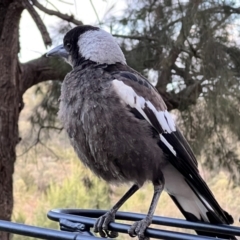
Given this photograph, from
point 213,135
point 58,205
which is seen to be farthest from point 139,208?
point 213,135

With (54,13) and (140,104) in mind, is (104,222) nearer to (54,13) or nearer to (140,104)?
(140,104)

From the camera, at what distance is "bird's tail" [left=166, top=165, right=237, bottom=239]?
109cm

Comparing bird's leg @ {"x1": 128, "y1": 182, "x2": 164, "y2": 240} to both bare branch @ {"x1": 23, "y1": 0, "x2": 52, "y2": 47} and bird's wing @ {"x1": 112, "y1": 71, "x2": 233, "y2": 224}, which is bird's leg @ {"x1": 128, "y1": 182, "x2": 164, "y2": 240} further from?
bare branch @ {"x1": 23, "y1": 0, "x2": 52, "y2": 47}

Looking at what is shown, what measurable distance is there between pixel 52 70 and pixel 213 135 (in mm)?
836

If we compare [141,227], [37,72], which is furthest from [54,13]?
[141,227]

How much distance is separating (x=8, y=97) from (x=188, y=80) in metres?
0.81

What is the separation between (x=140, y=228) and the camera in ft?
3.33

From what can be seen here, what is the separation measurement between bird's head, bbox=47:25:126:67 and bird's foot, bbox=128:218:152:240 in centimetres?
41

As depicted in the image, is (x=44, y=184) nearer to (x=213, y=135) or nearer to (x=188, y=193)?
(x=213, y=135)

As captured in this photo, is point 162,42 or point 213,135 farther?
point 213,135

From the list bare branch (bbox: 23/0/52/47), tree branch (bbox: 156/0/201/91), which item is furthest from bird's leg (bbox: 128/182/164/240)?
tree branch (bbox: 156/0/201/91)

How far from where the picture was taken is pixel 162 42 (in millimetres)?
2203

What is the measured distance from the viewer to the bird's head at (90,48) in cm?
127

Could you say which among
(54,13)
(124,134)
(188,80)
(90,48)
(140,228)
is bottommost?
(140,228)
